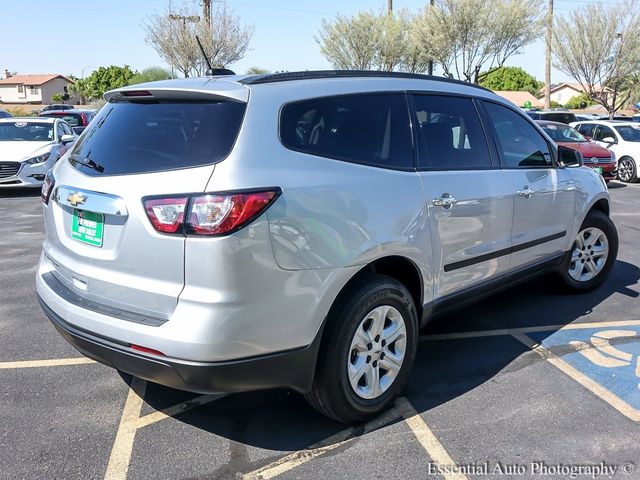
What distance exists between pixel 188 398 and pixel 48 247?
117cm

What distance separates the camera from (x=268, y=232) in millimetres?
2498

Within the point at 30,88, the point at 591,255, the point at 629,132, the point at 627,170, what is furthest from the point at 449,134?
the point at 30,88

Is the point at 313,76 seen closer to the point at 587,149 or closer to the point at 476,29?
the point at 587,149

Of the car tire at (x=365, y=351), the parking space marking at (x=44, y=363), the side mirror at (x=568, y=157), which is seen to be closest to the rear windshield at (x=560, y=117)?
the side mirror at (x=568, y=157)

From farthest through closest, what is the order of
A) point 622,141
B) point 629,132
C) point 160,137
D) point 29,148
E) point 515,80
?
point 515,80 < point 629,132 < point 622,141 < point 29,148 < point 160,137

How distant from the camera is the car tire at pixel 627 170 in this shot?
14.9m

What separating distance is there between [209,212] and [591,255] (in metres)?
4.10

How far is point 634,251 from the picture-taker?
282 inches

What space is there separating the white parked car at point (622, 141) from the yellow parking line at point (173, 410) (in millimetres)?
14633

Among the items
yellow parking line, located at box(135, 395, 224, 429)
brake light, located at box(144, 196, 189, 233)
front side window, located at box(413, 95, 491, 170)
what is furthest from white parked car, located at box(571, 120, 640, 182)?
brake light, located at box(144, 196, 189, 233)

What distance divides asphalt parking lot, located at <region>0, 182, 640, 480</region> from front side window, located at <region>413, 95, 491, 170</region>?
4.40 feet

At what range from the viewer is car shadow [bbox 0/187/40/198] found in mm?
11953

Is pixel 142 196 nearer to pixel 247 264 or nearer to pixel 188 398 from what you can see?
pixel 247 264

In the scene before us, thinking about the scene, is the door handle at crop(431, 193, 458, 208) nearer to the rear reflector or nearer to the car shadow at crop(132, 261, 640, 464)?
the car shadow at crop(132, 261, 640, 464)
